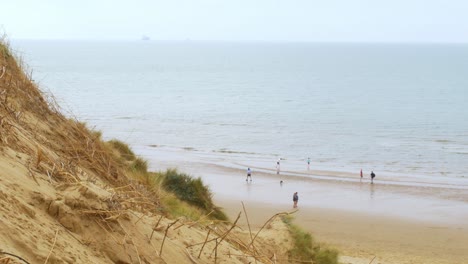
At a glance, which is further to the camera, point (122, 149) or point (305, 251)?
point (122, 149)

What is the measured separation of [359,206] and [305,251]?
2198 centimetres

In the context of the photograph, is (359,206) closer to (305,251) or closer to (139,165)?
(139,165)

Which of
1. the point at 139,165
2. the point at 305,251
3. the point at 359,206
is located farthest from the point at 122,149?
the point at 359,206

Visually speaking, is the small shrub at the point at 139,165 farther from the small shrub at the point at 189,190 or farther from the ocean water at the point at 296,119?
the ocean water at the point at 296,119

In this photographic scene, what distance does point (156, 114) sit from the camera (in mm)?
70312

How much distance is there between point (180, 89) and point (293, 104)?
28.0 meters

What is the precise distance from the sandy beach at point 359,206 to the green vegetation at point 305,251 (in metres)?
8.72

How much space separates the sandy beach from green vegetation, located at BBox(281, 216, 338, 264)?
8.72 meters

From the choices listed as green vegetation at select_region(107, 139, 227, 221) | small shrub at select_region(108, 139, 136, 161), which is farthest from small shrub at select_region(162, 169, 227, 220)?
small shrub at select_region(108, 139, 136, 161)

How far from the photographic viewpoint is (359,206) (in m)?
31.9

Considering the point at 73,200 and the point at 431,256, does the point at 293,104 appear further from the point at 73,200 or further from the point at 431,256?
the point at 73,200

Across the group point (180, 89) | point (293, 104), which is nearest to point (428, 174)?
point (293, 104)

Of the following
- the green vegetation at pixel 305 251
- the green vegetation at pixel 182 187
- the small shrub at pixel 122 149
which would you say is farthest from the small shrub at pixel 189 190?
the green vegetation at pixel 305 251

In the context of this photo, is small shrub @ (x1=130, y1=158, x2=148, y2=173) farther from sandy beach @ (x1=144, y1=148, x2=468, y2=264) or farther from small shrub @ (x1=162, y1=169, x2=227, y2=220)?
sandy beach @ (x1=144, y1=148, x2=468, y2=264)
